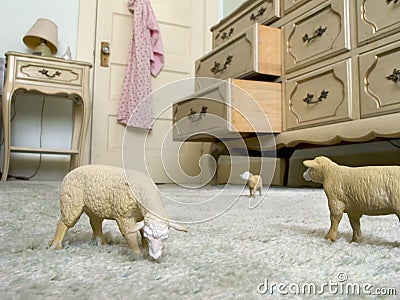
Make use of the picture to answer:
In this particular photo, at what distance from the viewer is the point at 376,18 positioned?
44.1 inches

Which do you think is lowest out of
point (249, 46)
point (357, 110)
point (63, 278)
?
point (63, 278)

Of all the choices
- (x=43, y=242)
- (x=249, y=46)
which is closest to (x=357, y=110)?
(x=249, y=46)

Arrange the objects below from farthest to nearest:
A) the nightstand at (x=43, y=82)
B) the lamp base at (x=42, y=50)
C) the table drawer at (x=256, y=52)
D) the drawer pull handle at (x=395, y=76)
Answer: the lamp base at (x=42, y=50)
the nightstand at (x=43, y=82)
the table drawer at (x=256, y=52)
the drawer pull handle at (x=395, y=76)

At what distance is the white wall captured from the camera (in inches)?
87.8

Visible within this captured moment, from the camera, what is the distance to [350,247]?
1.48 ft

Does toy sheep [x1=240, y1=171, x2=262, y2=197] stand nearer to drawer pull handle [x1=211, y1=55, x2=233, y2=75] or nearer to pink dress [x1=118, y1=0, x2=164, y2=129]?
drawer pull handle [x1=211, y1=55, x2=233, y2=75]

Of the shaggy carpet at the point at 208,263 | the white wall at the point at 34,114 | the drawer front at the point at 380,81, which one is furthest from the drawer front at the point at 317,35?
the white wall at the point at 34,114

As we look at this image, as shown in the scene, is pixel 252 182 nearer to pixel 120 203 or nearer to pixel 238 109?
pixel 238 109

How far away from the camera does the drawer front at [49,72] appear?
6.15ft

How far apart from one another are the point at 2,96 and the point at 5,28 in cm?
67

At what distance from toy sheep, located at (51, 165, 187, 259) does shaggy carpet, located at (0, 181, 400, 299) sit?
3cm

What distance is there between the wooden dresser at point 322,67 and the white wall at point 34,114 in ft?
3.54

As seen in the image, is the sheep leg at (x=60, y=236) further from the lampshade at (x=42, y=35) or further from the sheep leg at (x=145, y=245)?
the lampshade at (x=42, y=35)

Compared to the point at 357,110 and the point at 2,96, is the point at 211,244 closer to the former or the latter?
the point at 357,110
